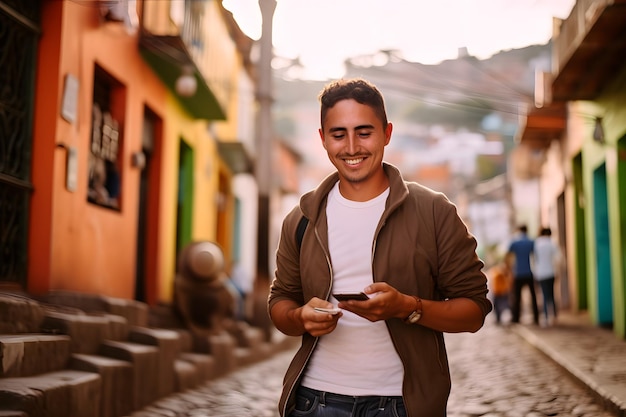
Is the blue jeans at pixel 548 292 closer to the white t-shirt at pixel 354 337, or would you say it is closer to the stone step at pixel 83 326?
the stone step at pixel 83 326

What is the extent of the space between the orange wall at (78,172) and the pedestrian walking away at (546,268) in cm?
711

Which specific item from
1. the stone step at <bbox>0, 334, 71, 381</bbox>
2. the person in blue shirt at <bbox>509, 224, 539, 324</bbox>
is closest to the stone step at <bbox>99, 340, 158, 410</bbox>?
the stone step at <bbox>0, 334, 71, 381</bbox>

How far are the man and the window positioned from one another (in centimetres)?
699

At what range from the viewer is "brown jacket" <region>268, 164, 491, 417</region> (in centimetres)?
253

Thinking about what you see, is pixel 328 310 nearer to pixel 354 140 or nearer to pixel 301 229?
pixel 301 229

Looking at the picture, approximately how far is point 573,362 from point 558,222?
441 inches

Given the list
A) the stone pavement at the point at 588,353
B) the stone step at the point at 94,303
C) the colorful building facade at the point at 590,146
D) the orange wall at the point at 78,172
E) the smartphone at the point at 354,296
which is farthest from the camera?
Result: the colorful building facade at the point at 590,146

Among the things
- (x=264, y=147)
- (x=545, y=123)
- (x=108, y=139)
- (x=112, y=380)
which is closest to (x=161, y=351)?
(x=112, y=380)

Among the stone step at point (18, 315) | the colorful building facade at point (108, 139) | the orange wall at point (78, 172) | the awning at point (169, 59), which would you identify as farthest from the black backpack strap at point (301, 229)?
the awning at point (169, 59)

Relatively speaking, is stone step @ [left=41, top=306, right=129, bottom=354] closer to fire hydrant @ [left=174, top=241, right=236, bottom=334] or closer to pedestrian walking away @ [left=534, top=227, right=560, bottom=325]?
fire hydrant @ [left=174, top=241, right=236, bottom=334]

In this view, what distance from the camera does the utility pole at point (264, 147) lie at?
13852 millimetres

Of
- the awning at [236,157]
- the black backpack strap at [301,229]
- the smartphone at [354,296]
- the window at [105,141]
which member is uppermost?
the awning at [236,157]

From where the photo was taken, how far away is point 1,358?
4.85m

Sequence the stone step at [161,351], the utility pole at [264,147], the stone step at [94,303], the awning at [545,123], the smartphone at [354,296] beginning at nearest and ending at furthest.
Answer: the smartphone at [354,296]
the stone step at [94,303]
the stone step at [161,351]
the utility pole at [264,147]
the awning at [545,123]
